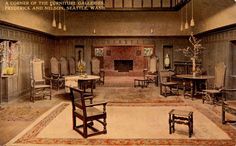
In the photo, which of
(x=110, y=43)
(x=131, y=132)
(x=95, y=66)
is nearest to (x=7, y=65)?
(x=95, y=66)

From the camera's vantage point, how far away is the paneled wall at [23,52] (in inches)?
299

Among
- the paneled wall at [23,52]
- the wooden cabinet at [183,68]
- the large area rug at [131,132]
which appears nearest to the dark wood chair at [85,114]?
the large area rug at [131,132]

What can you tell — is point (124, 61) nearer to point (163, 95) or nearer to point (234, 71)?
point (163, 95)

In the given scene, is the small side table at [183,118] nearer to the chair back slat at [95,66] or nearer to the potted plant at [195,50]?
the potted plant at [195,50]

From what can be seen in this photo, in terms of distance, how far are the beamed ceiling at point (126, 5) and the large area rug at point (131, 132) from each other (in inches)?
197

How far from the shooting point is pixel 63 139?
445 centimetres

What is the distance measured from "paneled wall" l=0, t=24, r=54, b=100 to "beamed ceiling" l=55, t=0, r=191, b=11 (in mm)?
1724

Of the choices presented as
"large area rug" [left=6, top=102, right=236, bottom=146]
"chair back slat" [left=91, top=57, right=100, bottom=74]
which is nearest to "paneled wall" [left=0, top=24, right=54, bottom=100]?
"chair back slat" [left=91, top=57, right=100, bottom=74]

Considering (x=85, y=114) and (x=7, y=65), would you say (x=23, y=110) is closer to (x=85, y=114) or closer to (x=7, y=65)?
(x=7, y=65)

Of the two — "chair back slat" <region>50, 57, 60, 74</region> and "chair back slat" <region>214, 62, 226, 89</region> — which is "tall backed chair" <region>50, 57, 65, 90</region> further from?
"chair back slat" <region>214, 62, 226, 89</region>

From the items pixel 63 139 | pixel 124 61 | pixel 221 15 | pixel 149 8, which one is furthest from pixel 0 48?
pixel 124 61

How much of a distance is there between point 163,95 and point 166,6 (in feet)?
13.5

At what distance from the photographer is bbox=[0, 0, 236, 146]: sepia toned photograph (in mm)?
4687

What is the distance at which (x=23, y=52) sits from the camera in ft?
28.7
